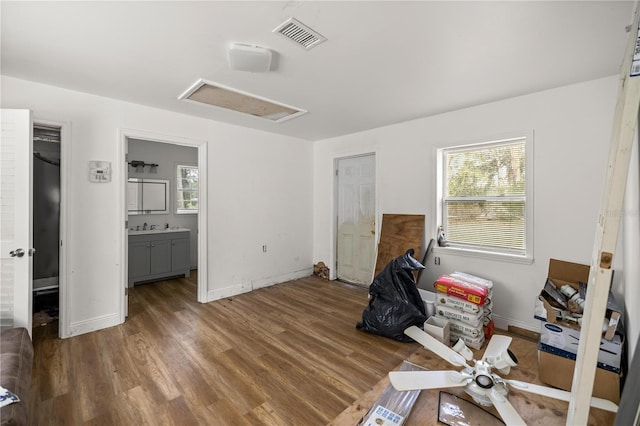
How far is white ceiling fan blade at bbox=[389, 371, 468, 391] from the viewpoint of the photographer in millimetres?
1109

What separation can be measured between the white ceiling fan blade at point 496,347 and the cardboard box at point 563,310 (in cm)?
53

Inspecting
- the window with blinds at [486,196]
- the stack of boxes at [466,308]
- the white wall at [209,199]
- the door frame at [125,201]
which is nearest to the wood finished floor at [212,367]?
the door frame at [125,201]

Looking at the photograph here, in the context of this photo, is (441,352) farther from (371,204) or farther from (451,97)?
(371,204)

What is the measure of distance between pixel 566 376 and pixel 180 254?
5102mm

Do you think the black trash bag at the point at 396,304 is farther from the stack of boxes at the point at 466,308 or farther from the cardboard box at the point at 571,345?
the cardboard box at the point at 571,345

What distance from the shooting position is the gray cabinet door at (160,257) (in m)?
4.57

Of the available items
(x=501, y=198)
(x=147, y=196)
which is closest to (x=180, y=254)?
(x=147, y=196)

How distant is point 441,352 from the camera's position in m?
1.31

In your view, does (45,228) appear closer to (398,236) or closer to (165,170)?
(165,170)

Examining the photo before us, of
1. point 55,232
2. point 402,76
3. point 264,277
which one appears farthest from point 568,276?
point 55,232

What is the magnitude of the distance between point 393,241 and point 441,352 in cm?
258

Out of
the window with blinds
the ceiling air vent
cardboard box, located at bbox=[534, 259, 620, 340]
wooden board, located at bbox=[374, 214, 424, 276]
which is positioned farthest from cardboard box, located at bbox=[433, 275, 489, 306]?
the ceiling air vent

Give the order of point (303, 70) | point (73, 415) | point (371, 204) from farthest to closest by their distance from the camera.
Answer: point (371, 204)
point (303, 70)
point (73, 415)

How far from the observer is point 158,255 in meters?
4.62
